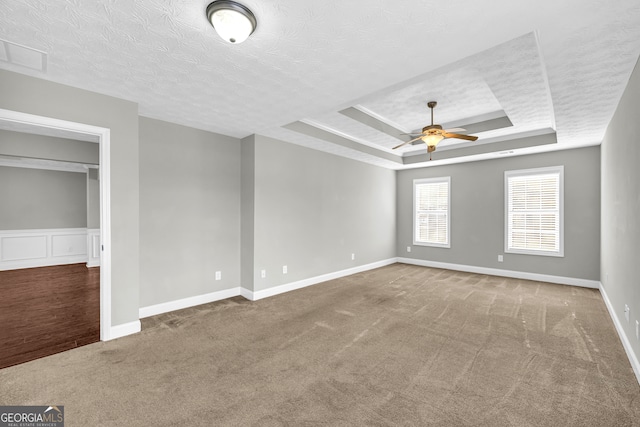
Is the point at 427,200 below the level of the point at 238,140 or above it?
below

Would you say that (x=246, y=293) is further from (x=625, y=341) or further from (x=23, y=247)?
(x=23, y=247)

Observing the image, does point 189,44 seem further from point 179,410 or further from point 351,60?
point 179,410

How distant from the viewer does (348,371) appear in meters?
2.34

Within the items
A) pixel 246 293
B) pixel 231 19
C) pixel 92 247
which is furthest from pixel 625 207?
pixel 92 247

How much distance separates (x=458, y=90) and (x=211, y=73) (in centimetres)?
→ 294

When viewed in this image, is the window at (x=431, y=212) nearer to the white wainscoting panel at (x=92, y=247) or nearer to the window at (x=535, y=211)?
the window at (x=535, y=211)

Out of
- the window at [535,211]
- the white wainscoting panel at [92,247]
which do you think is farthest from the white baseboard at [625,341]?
the white wainscoting panel at [92,247]

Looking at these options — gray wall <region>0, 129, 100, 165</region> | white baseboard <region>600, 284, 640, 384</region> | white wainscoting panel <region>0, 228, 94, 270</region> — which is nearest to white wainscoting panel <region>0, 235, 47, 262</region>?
white wainscoting panel <region>0, 228, 94, 270</region>

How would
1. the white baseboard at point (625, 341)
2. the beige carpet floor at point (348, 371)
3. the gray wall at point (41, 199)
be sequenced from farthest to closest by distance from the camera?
the gray wall at point (41, 199) → the white baseboard at point (625, 341) → the beige carpet floor at point (348, 371)

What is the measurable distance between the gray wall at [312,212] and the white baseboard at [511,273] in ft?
3.19

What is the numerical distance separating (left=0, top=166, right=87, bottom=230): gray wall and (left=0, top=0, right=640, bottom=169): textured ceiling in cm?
562

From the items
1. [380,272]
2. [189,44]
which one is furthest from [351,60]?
[380,272]

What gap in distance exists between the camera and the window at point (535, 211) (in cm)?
524

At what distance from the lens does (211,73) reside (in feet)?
8.13
